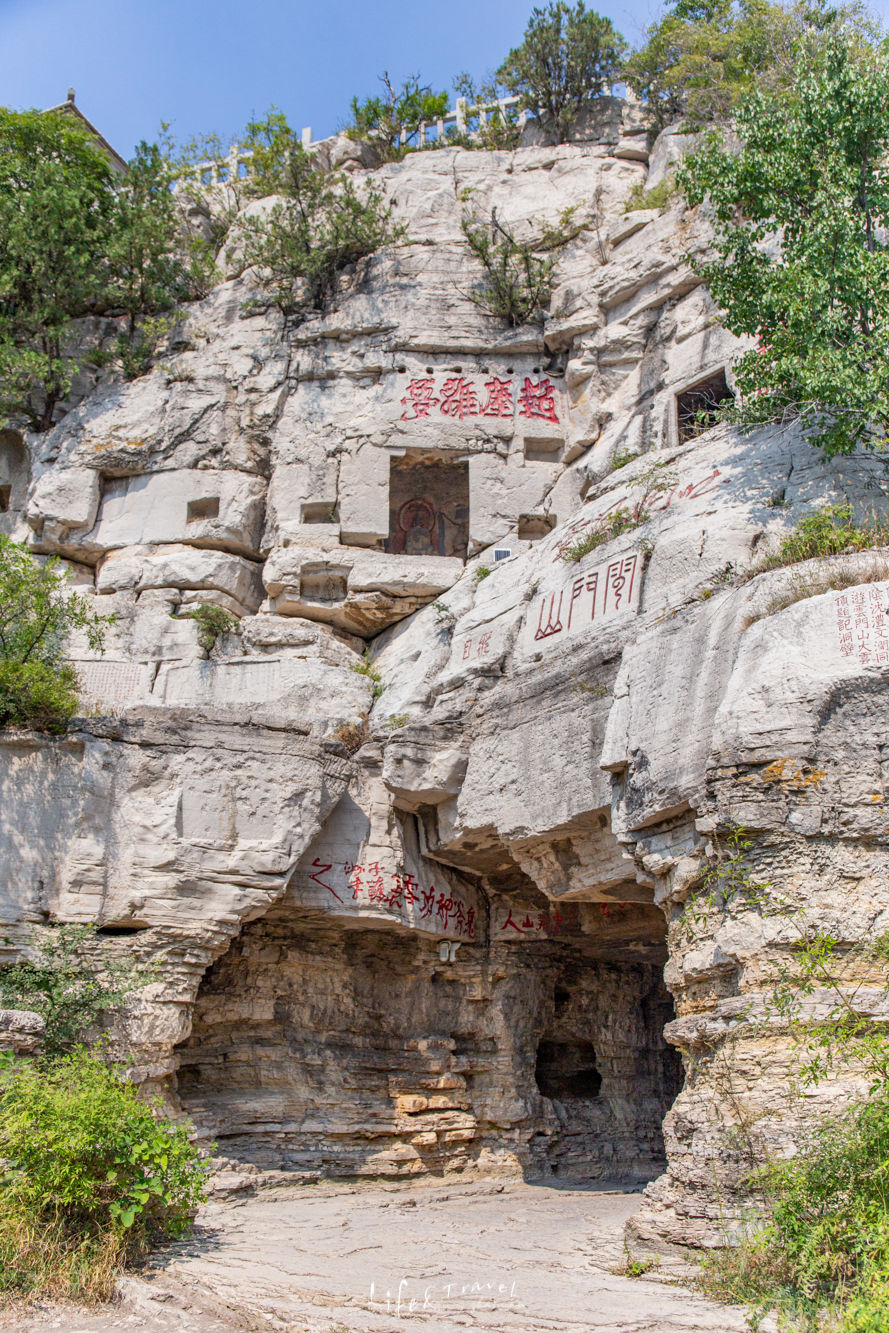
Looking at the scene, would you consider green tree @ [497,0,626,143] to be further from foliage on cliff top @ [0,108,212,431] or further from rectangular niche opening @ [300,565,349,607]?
rectangular niche opening @ [300,565,349,607]

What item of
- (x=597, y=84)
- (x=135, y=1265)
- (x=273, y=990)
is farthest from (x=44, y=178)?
(x=135, y=1265)

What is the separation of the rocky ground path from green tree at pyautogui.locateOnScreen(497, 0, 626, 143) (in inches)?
652

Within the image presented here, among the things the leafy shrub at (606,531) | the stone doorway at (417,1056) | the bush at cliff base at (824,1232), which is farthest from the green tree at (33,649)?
the bush at cliff base at (824,1232)

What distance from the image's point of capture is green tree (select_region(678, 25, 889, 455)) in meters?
9.98

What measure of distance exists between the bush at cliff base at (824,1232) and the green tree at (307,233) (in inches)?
569

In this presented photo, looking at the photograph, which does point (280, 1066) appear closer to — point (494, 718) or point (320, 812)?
point (320, 812)

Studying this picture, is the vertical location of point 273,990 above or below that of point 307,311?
below

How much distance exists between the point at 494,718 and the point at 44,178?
12.0m

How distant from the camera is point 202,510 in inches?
654

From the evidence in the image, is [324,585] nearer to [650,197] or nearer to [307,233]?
[307,233]

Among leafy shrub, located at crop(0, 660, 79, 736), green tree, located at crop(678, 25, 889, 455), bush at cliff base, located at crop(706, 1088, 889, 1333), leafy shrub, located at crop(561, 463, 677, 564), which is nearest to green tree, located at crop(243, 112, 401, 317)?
green tree, located at crop(678, 25, 889, 455)

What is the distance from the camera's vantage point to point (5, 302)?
18016 mm

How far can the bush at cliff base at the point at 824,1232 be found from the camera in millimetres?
6023

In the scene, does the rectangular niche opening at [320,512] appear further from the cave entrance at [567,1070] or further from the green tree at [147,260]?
the cave entrance at [567,1070]
